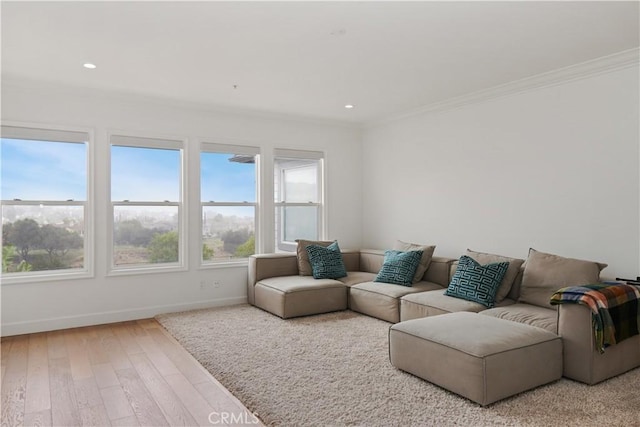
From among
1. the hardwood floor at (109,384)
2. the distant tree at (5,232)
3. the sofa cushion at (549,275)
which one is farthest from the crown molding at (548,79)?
the distant tree at (5,232)

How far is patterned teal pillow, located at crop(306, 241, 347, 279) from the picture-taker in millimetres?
5328

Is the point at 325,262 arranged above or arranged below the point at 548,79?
below

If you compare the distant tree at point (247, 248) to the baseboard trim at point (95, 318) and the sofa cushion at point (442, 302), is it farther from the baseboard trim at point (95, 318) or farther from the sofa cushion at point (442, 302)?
the sofa cushion at point (442, 302)

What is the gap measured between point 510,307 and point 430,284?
126 centimetres

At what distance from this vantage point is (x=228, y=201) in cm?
565

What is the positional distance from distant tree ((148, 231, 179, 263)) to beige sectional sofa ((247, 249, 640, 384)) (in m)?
0.94

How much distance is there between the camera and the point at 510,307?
12.2 feet

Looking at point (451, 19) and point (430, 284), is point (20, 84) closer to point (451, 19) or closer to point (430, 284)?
point (451, 19)

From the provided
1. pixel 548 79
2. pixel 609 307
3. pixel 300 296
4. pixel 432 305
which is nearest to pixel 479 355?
pixel 609 307

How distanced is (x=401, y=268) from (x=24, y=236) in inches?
157

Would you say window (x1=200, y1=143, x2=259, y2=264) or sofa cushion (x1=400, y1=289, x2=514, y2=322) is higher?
window (x1=200, y1=143, x2=259, y2=264)

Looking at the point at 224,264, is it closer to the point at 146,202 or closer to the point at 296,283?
the point at 296,283

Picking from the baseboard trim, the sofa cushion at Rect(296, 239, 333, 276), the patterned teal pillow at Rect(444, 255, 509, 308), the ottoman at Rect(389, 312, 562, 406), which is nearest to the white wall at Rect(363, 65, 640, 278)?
the patterned teal pillow at Rect(444, 255, 509, 308)

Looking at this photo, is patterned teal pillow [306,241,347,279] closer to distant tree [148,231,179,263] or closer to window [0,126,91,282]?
distant tree [148,231,179,263]
